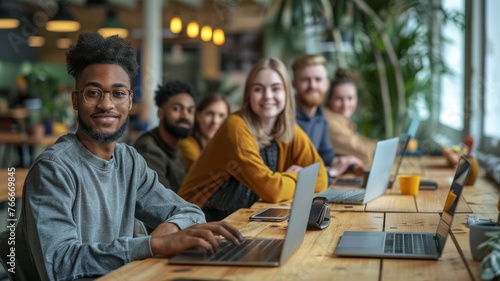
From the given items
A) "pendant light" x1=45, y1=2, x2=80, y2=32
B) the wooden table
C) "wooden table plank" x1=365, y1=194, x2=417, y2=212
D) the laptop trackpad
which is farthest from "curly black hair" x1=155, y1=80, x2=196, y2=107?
"pendant light" x1=45, y1=2, x2=80, y2=32

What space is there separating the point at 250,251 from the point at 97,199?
19.8 inches

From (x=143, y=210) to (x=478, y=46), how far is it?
13.9 feet

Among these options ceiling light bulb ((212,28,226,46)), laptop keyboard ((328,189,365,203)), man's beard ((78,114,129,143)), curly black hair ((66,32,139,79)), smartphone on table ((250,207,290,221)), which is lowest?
laptop keyboard ((328,189,365,203))

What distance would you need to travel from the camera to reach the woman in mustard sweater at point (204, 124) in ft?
15.0

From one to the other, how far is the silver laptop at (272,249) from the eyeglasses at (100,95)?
1.73ft

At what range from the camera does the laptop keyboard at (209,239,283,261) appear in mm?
1947

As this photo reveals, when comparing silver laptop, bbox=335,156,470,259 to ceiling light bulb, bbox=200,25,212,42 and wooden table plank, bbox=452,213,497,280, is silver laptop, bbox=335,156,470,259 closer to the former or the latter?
wooden table plank, bbox=452,213,497,280

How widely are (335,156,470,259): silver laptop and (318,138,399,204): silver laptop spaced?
779 millimetres

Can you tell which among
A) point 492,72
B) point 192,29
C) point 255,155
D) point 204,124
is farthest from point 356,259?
point 192,29

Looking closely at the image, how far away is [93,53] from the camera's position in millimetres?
2287

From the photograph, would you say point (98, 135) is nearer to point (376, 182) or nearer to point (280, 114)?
point (376, 182)

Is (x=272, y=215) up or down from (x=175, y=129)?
down

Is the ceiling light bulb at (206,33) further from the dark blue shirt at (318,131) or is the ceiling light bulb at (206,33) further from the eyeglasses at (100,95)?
the eyeglasses at (100,95)

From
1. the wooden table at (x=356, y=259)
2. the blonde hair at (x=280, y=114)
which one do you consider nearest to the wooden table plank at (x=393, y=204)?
the wooden table at (x=356, y=259)
